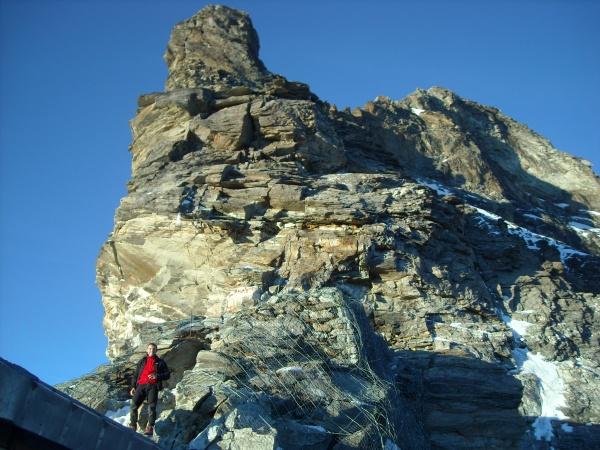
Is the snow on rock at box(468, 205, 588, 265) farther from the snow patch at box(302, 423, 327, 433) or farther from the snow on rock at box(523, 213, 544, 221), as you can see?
the snow patch at box(302, 423, 327, 433)

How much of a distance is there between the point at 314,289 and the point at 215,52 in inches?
1159

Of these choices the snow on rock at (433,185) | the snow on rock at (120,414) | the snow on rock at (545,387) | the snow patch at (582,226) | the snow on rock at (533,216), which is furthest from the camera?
the snow patch at (582,226)

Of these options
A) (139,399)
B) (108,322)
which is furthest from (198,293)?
(139,399)

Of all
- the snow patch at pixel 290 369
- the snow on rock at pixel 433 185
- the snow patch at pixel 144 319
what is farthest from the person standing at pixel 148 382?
the snow on rock at pixel 433 185

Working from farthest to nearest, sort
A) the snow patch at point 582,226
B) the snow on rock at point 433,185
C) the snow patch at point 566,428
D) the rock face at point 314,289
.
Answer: the snow patch at point 582,226
the snow on rock at point 433,185
the snow patch at point 566,428
the rock face at point 314,289

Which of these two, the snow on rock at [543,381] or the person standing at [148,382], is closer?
the person standing at [148,382]

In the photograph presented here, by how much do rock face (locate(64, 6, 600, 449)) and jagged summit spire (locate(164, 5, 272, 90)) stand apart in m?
0.17

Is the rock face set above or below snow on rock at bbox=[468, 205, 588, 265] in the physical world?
below

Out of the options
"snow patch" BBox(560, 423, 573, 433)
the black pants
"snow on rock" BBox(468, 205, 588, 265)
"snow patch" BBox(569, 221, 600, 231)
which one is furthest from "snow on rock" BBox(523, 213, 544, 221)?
the black pants

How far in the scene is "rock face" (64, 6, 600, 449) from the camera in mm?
13320

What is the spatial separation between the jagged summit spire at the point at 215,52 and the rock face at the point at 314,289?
17cm

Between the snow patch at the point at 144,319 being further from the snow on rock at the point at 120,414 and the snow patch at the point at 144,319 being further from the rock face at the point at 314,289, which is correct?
the snow on rock at the point at 120,414

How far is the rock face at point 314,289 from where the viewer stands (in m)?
13.3

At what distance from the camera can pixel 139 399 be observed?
1120cm
